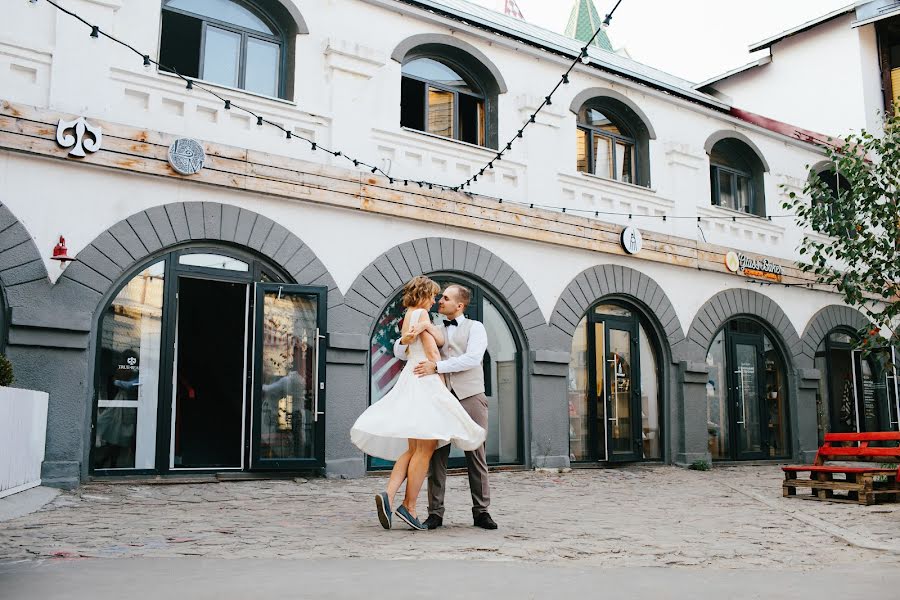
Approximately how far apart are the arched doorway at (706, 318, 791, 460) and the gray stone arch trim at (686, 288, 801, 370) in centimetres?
19

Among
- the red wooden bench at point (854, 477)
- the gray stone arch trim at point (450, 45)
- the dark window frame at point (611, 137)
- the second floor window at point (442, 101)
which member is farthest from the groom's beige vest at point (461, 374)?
the dark window frame at point (611, 137)

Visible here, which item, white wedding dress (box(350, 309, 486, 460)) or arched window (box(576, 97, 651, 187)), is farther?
arched window (box(576, 97, 651, 187))

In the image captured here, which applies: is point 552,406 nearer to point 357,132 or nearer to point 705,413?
point 705,413

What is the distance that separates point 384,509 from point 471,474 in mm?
761

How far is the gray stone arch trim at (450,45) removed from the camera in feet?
40.9

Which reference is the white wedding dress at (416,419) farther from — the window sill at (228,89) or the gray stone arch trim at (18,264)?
the window sill at (228,89)

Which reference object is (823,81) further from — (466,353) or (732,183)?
(466,353)

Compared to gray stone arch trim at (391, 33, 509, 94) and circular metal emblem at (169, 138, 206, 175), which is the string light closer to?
circular metal emblem at (169, 138, 206, 175)

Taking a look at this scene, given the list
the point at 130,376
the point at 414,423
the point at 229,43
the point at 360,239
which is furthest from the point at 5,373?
the point at 229,43

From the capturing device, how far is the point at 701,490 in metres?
11.2

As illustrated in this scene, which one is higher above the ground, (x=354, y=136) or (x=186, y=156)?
(x=354, y=136)

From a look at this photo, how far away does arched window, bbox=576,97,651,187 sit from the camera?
14.9 metres

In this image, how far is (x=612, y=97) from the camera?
15.0m

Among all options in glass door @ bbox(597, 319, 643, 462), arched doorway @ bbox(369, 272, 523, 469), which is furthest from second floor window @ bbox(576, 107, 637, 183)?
arched doorway @ bbox(369, 272, 523, 469)
